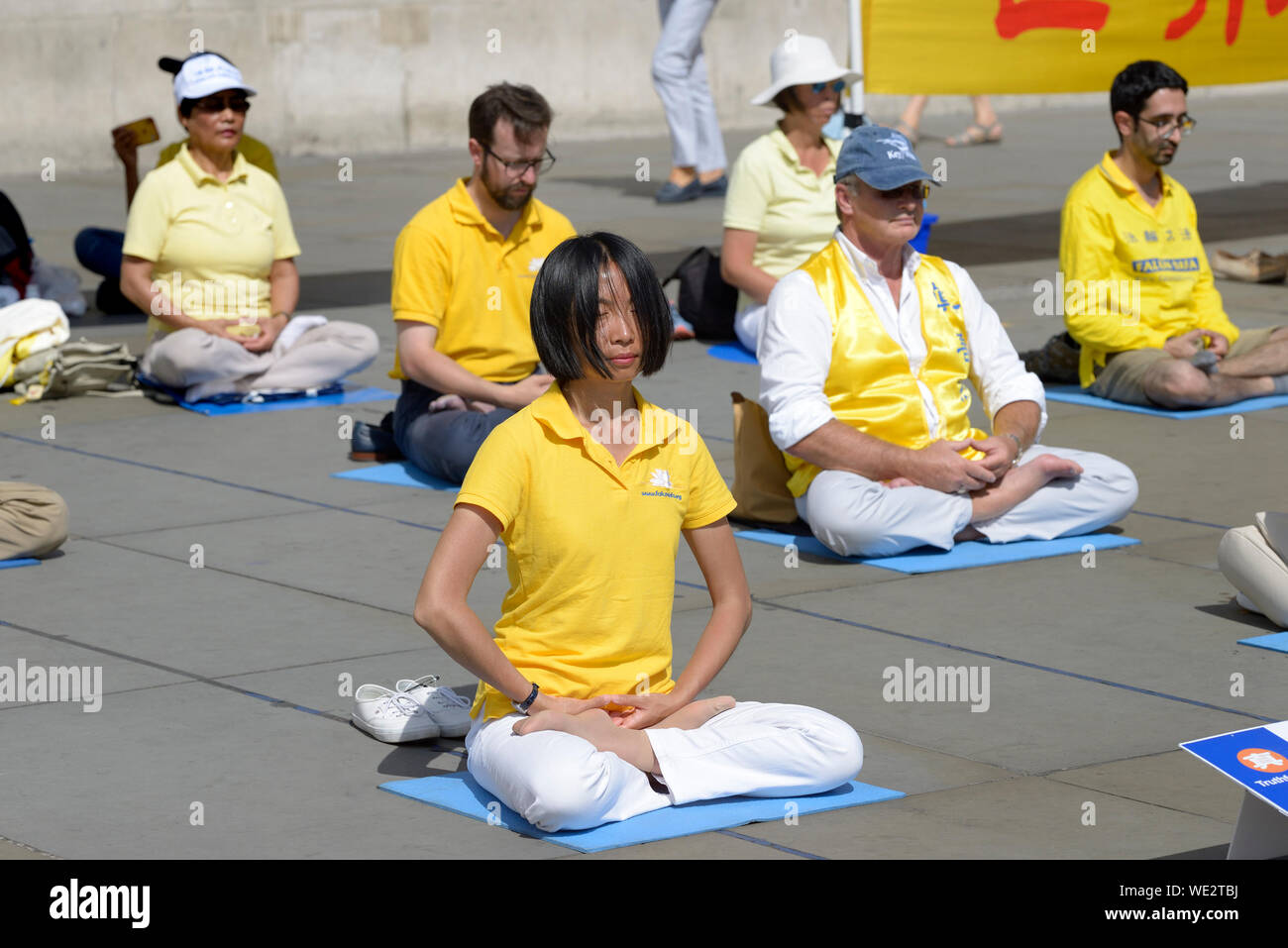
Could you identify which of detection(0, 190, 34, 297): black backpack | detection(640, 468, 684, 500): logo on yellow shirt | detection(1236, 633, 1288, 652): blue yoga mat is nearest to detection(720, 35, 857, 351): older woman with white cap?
detection(0, 190, 34, 297): black backpack

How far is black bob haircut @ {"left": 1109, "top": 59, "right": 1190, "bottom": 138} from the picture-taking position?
30.2ft

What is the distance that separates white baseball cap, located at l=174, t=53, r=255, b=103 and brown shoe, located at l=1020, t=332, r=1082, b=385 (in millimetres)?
3948

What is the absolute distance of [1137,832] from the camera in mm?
4590

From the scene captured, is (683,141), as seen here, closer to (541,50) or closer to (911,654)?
(541,50)

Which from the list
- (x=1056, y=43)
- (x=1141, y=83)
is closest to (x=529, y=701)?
(x=1141, y=83)

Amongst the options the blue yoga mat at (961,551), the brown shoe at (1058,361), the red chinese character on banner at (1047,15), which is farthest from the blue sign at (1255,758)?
the red chinese character on banner at (1047,15)

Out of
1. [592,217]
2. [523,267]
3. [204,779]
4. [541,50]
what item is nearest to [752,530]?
[523,267]

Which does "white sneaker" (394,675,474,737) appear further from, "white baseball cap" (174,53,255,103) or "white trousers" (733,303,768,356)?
"white trousers" (733,303,768,356)

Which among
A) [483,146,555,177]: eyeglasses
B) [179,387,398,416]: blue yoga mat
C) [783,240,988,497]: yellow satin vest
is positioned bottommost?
[179,387,398,416]: blue yoga mat

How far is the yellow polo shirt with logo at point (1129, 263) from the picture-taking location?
950cm

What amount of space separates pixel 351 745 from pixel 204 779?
1.38ft

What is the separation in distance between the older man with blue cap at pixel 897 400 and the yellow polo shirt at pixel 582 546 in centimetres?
238

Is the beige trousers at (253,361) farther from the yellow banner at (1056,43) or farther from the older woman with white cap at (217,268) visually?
the yellow banner at (1056,43)

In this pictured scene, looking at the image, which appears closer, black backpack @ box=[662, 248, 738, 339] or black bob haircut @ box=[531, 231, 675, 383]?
black bob haircut @ box=[531, 231, 675, 383]
